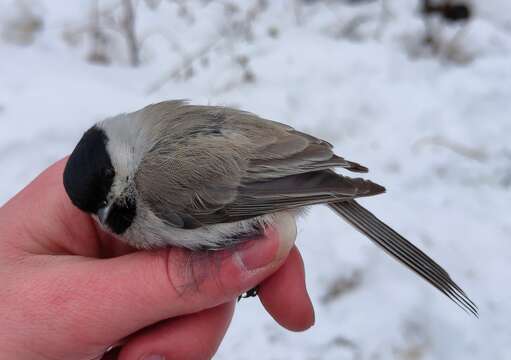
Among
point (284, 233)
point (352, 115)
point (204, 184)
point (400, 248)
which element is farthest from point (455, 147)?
point (204, 184)

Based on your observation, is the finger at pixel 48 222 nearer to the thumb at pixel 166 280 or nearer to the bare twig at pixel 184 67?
the thumb at pixel 166 280

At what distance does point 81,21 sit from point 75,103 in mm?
1069

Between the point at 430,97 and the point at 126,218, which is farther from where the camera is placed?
the point at 430,97

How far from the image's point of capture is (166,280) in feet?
5.30

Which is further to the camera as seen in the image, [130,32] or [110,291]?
[130,32]

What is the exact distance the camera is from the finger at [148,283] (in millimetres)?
1558

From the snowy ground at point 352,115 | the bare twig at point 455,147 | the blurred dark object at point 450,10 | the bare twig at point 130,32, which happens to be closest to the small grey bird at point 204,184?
the snowy ground at point 352,115

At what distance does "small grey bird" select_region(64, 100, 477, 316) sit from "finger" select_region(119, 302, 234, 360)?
28 cm

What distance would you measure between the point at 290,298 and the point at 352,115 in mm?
1969

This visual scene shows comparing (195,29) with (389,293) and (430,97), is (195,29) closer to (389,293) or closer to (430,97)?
(430,97)

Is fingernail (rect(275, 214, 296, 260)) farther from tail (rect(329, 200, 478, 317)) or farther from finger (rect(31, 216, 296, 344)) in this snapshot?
tail (rect(329, 200, 478, 317))

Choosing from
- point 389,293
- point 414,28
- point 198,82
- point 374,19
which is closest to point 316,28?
point 374,19

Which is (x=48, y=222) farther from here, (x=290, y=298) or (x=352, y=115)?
(x=352, y=115)

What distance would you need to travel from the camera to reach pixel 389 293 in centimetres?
271
